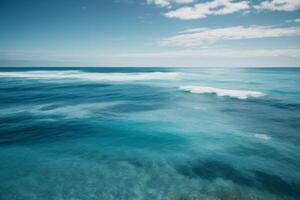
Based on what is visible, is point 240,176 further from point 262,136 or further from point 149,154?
point 262,136

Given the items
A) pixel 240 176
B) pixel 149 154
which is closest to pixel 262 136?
pixel 240 176

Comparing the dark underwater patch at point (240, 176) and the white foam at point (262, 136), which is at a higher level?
the white foam at point (262, 136)

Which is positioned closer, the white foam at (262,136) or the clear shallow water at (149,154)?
the clear shallow water at (149,154)

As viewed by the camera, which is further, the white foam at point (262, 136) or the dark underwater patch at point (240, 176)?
the white foam at point (262, 136)

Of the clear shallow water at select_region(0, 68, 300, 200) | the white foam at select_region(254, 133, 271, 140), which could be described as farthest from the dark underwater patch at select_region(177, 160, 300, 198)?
the white foam at select_region(254, 133, 271, 140)

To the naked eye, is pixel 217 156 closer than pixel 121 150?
Yes

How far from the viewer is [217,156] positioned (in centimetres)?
811

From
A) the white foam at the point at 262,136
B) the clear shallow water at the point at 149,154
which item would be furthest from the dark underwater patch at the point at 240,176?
the white foam at the point at 262,136

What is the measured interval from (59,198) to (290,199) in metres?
7.11

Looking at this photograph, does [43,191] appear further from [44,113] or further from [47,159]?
[44,113]

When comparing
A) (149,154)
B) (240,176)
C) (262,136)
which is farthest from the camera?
(262,136)

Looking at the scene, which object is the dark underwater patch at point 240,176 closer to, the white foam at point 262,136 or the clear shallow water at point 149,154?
the clear shallow water at point 149,154

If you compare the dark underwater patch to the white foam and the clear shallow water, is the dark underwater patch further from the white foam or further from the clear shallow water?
the white foam

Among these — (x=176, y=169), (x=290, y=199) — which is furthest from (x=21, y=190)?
(x=290, y=199)
